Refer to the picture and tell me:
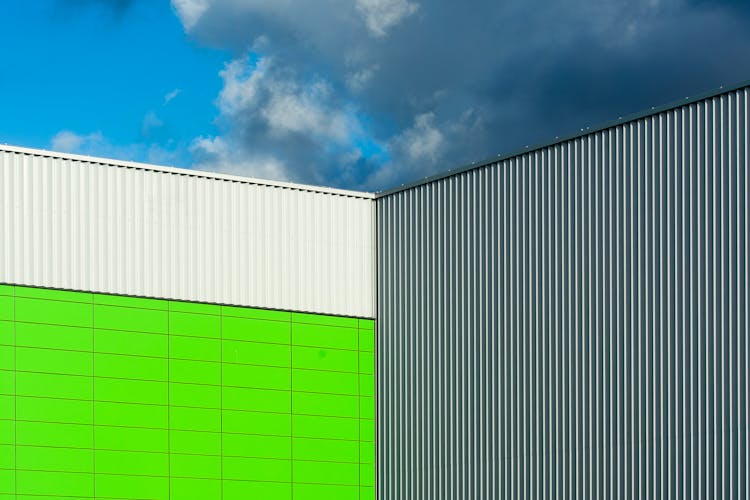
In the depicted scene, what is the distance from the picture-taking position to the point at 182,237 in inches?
1022

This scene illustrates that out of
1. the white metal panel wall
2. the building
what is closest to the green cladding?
the building

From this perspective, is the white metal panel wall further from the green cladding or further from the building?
the green cladding

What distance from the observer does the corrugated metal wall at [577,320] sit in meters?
20.5

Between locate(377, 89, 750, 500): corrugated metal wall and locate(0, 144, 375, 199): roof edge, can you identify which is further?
locate(0, 144, 375, 199): roof edge

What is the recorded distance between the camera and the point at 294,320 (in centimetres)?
2705

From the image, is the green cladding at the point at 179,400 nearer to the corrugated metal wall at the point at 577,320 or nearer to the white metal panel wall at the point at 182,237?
the white metal panel wall at the point at 182,237

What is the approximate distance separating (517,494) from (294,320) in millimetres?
6493

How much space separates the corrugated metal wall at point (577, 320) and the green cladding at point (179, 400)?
3.85ft

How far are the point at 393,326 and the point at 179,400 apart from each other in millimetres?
5336

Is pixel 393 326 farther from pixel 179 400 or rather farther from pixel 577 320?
pixel 577 320

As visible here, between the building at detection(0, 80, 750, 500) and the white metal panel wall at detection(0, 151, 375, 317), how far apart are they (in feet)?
0.16

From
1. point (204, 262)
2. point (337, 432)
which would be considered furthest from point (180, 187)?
point (337, 432)

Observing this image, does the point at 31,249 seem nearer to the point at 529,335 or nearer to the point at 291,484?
the point at 291,484

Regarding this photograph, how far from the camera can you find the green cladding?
23.7 meters
